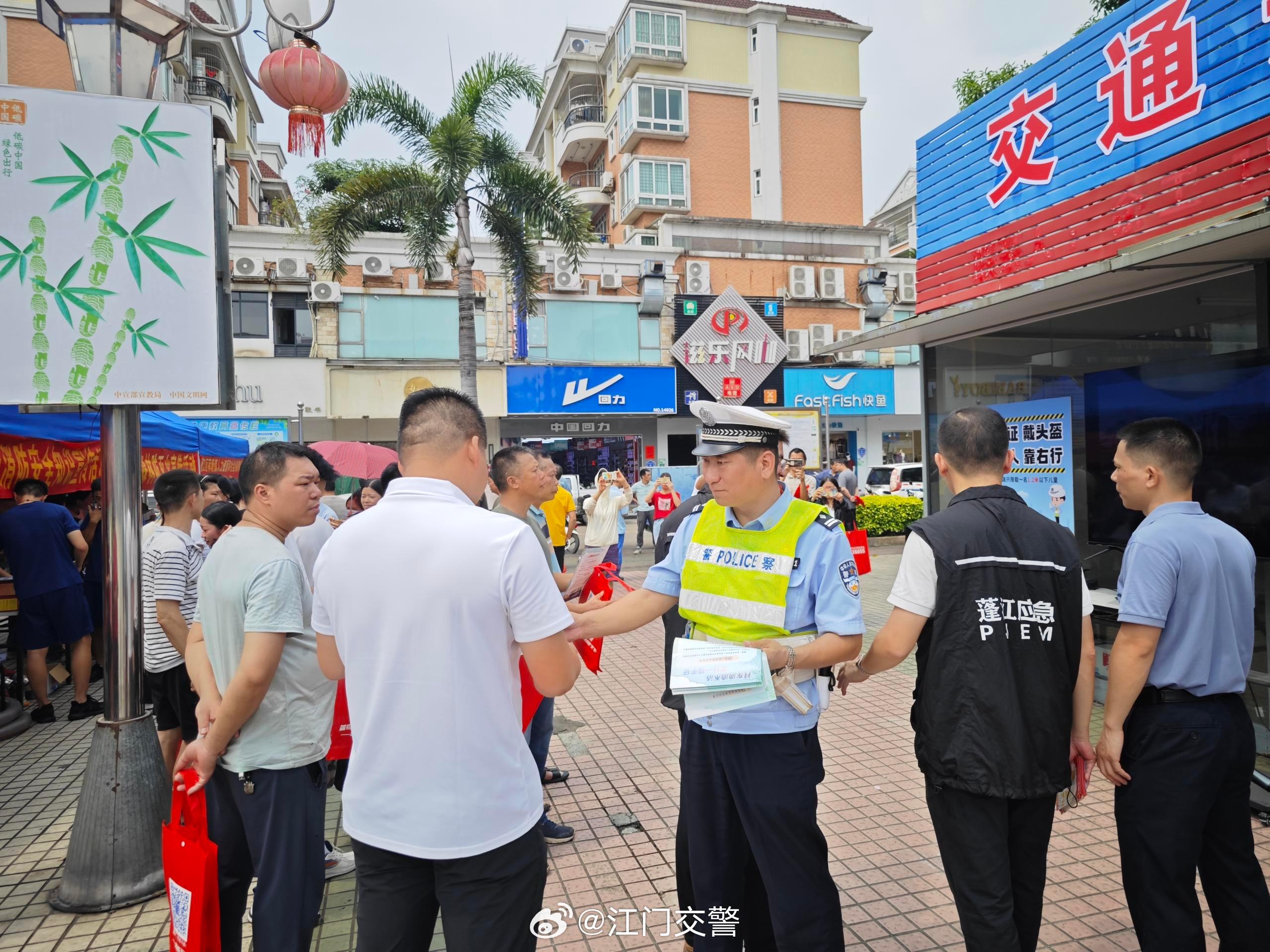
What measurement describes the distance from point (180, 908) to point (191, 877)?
0.16 metres

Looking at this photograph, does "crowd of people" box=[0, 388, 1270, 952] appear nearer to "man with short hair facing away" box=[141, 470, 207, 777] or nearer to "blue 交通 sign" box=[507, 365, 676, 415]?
"man with short hair facing away" box=[141, 470, 207, 777]

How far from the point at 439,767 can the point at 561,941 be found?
1820 mm

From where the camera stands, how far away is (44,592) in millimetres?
6445

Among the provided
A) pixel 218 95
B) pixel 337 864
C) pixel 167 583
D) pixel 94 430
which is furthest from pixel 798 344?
pixel 337 864

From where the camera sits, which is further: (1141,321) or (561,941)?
(1141,321)

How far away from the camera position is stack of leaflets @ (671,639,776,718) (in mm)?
2314

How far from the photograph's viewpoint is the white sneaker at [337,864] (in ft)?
12.5

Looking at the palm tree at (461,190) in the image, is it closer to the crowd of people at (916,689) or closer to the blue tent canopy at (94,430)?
the blue tent canopy at (94,430)

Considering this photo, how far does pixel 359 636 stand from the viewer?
1890 millimetres

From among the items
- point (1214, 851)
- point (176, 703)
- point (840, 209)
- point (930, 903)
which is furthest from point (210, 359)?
point (840, 209)

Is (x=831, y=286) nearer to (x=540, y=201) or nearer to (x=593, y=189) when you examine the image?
(x=593, y=189)

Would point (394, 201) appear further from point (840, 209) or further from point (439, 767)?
point (840, 209)

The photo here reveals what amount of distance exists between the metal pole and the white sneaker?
3.76ft

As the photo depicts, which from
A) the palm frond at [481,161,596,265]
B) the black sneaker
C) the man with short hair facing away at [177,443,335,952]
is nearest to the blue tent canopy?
the black sneaker
